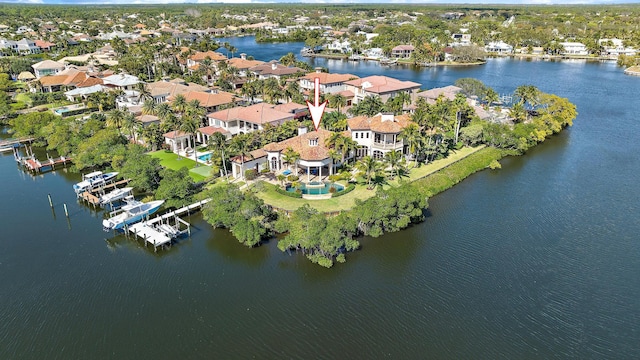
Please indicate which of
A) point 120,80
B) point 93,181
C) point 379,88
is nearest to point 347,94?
point 379,88

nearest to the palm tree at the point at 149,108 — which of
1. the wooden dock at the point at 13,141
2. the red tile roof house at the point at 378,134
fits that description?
the wooden dock at the point at 13,141

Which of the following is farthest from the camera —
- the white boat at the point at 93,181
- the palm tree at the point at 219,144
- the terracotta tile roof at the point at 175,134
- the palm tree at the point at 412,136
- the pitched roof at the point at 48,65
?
the pitched roof at the point at 48,65

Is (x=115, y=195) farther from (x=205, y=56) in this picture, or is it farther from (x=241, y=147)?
(x=205, y=56)

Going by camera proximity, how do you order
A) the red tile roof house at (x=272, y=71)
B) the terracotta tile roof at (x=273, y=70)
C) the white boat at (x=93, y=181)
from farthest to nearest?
the terracotta tile roof at (x=273, y=70) → the red tile roof house at (x=272, y=71) → the white boat at (x=93, y=181)

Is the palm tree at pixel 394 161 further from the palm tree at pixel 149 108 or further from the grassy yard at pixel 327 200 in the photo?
the palm tree at pixel 149 108

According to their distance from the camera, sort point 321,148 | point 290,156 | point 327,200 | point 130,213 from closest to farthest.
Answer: point 130,213 → point 327,200 → point 290,156 → point 321,148

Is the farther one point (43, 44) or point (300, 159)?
point (43, 44)
